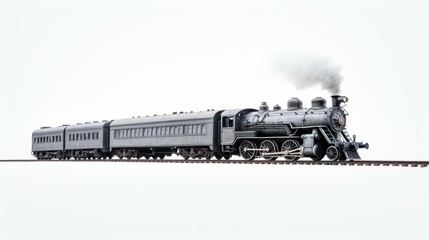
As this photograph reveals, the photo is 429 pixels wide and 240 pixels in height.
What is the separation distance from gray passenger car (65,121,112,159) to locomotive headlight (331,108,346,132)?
2023cm

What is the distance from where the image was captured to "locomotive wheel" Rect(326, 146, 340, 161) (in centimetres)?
2419

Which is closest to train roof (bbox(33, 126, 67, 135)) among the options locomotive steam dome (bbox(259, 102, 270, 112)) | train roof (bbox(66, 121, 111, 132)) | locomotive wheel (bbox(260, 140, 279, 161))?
train roof (bbox(66, 121, 111, 132))

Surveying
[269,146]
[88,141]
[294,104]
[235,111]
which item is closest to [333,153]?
[269,146]

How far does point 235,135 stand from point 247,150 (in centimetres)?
114

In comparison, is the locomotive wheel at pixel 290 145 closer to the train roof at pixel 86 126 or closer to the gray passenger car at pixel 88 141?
the gray passenger car at pixel 88 141

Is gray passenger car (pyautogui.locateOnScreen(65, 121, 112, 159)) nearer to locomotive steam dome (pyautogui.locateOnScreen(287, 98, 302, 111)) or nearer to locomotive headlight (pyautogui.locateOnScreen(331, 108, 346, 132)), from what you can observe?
locomotive steam dome (pyautogui.locateOnScreen(287, 98, 302, 111))

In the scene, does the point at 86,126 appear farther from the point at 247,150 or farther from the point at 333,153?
the point at 333,153

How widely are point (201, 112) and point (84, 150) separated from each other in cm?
1530

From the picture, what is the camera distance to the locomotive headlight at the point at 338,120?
2503 cm

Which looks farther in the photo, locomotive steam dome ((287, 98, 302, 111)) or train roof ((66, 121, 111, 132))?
train roof ((66, 121, 111, 132))

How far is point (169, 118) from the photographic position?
1315 inches

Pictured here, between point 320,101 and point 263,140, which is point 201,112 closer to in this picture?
point 263,140

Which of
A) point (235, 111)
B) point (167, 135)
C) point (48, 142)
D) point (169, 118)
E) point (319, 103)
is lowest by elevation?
point (167, 135)

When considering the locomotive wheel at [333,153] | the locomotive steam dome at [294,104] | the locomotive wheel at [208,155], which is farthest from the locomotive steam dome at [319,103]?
the locomotive wheel at [208,155]
